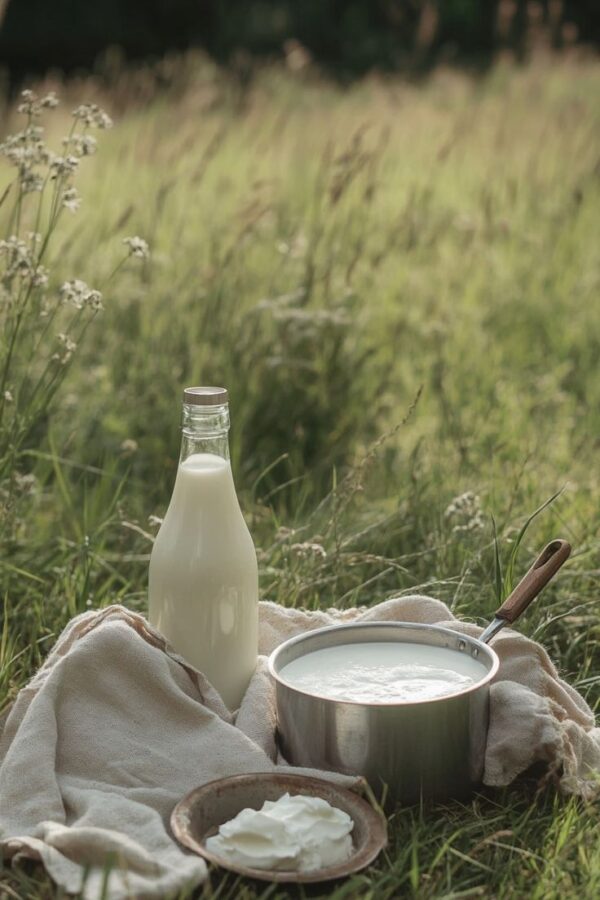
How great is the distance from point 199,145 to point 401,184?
1250 millimetres

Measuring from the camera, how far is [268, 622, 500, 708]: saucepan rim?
2.16 m

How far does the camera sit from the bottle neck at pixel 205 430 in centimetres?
240

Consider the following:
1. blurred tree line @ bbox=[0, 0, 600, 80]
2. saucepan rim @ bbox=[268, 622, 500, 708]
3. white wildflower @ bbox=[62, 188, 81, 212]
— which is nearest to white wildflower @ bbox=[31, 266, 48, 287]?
white wildflower @ bbox=[62, 188, 81, 212]

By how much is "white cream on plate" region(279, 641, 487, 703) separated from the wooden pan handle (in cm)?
13

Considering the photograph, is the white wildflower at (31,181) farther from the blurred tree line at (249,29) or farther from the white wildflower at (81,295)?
the blurred tree line at (249,29)

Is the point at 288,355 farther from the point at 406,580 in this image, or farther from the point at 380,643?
the point at 380,643

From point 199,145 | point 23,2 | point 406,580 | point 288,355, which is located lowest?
point 406,580

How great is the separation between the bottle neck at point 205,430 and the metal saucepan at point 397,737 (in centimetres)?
41

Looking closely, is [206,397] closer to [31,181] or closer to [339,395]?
[31,181]

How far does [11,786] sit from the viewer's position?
216 centimetres

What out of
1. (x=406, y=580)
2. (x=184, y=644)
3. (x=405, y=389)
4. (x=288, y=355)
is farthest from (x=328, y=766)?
(x=405, y=389)

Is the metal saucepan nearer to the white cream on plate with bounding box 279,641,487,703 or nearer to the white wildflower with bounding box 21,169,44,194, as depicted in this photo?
the white cream on plate with bounding box 279,641,487,703

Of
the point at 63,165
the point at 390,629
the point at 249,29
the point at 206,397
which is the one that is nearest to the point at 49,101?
the point at 63,165

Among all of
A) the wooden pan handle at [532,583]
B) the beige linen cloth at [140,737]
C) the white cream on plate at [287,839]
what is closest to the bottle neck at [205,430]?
the beige linen cloth at [140,737]
